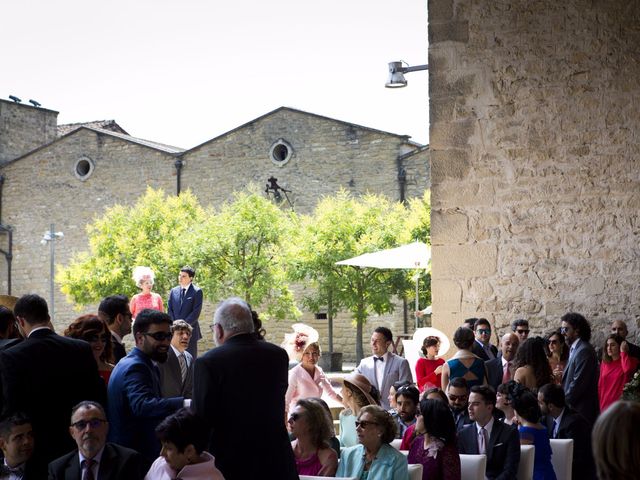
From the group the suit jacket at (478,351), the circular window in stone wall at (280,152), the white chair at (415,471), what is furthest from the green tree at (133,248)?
the white chair at (415,471)

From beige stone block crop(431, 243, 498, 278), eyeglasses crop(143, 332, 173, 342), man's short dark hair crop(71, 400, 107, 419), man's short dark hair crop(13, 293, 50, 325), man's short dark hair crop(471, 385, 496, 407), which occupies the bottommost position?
man's short dark hair crop(471, 385, 496, 407)

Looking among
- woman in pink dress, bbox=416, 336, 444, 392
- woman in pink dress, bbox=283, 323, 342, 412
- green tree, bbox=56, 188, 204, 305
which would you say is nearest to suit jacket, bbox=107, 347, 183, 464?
woman in pink dress, bbox=283, 323, 342, 412

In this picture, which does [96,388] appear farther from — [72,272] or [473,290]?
[72,272]

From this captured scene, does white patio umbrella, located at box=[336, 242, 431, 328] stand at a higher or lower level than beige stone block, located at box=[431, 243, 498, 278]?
higher

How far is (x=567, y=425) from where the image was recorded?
6.43m

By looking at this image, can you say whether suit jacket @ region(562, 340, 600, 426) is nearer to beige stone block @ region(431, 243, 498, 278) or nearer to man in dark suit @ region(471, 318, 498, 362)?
man in dark suit @ region(471, 318, 498, 362)

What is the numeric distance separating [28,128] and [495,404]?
2947 cm

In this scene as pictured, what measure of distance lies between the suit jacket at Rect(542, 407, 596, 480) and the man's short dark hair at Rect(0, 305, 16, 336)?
3.20 m

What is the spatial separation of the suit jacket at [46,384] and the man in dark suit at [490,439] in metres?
2.21

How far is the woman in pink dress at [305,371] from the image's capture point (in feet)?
23.3

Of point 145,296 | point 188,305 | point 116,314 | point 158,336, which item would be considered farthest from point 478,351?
point 158,336

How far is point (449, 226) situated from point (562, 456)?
12.5 feet

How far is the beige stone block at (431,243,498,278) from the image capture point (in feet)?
31.0

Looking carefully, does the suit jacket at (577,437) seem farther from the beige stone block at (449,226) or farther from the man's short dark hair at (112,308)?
the beige stone block at (449,226)
